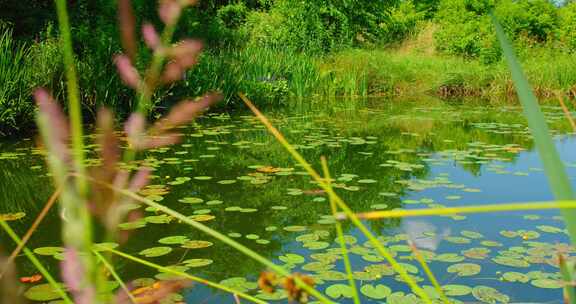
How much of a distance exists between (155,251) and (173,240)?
0.12 meters

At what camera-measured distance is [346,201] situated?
2.45 meters

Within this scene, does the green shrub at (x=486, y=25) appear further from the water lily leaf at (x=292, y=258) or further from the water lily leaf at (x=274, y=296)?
the water lily leaf at (x=274, y=296)

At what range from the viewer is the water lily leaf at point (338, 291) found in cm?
146

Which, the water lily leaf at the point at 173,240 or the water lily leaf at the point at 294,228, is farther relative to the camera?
the water lily leaf at the point at 294,228

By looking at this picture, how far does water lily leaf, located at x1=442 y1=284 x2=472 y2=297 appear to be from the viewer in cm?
150

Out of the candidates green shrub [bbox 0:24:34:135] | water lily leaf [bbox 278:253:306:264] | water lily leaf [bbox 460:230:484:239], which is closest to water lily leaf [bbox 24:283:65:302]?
water lily leaf [bbox 278:253:306:264]

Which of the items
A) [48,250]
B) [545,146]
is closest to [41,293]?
[48,250]

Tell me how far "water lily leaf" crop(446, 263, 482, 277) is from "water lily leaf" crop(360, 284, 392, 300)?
0.28 metres

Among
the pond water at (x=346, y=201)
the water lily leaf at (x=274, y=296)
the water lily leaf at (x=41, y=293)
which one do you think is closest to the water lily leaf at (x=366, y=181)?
the pond water at (x=346, y=201)

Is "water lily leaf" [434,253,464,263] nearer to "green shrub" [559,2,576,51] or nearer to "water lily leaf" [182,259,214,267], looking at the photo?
"water lily leaf" [182,259,214,267]

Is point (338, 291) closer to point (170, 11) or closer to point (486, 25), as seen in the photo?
point (170, 11)

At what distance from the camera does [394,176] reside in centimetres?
298

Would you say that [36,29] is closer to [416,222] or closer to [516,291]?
[416,222]

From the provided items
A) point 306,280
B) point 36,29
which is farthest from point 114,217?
point 36,29
